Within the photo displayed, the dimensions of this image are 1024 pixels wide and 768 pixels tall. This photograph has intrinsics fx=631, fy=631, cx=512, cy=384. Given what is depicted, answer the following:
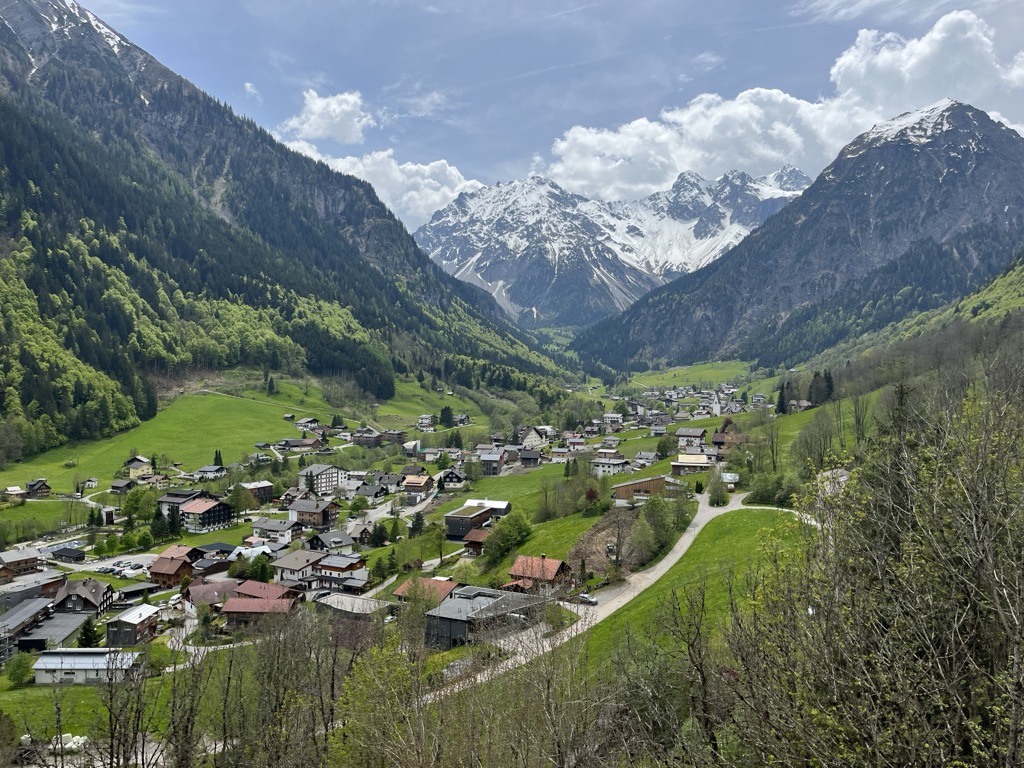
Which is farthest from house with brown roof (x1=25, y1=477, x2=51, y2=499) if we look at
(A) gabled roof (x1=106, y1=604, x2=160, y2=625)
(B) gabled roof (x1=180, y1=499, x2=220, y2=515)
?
(A) gabled roof (x1=106, y1=604, x2=160, y2=625)

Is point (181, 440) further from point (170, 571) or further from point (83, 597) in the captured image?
point (83, 597)

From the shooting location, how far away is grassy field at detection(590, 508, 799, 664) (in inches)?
1680

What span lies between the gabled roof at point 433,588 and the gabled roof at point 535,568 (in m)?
6.55

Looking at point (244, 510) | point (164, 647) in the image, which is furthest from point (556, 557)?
point (244, 510)

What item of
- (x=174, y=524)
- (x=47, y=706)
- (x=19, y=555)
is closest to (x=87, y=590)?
(x=19, y=555)

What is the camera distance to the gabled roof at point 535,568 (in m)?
62.1

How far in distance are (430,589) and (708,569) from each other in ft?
84.4

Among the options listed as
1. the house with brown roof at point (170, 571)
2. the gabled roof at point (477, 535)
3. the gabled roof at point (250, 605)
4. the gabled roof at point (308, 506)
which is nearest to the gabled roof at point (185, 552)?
the house with brown roof at point (170, 571)

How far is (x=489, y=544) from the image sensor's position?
261 ft

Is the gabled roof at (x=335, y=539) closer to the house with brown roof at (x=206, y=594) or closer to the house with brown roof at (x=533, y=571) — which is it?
the house with brown roof at (x=206, y=594)

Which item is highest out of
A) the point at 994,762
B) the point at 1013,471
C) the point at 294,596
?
the point at 1013,471

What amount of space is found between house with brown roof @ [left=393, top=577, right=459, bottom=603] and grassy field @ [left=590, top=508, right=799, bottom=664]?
1524cm

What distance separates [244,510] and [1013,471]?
124 m

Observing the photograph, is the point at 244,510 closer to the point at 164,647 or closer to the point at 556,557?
the point at 164,647
